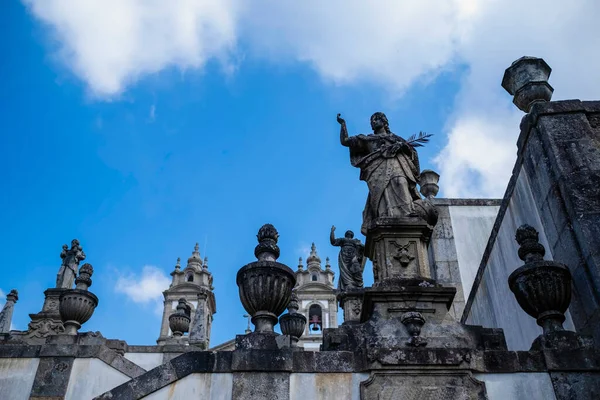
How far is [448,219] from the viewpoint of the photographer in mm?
12883

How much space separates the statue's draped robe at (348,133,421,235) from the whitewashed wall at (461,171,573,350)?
2.15m

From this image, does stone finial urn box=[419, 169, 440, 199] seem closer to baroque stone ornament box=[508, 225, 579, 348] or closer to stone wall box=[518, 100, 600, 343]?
stone wall box=[518, 100, 600, 343]

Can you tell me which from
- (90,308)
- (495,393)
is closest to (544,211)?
(495,393)

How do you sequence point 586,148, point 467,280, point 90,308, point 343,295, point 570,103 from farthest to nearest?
1. point 467,280
2. point 343,295
3. point 90,308
4. point 570,103
5. point 586,148

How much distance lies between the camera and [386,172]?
23.5 feet

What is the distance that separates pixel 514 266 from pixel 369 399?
15.3ft

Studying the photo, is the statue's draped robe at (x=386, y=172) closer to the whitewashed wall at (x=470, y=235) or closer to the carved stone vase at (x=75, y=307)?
the carved stone vase at (x=75, y=307)

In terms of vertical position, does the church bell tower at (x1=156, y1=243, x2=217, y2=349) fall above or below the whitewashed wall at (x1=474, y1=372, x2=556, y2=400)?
above

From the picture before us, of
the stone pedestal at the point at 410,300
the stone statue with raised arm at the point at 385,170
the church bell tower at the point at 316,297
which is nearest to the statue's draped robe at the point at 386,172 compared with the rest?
the stone statue with raised arm at the point at 385,170

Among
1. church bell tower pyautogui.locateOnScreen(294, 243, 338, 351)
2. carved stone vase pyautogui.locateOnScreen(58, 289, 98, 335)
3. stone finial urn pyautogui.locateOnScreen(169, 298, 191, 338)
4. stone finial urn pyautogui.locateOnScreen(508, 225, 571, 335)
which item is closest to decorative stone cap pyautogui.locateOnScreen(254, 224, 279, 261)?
stone finial urn pyautogui.locateOnScreen(508, 225, 571, 335)

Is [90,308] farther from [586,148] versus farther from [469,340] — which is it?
[586,148]

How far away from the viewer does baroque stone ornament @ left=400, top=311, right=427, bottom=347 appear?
5.63 meters

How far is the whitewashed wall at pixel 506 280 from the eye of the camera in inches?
320

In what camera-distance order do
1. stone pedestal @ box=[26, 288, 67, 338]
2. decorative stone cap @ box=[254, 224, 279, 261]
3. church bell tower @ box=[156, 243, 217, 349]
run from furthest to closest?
church bell tower @ box=[156, 243, 217, 349] < stone pedestal @ box=[26, 288, 67, 338] < decorative stone cap @ box=[254, 224, 279, 261]
